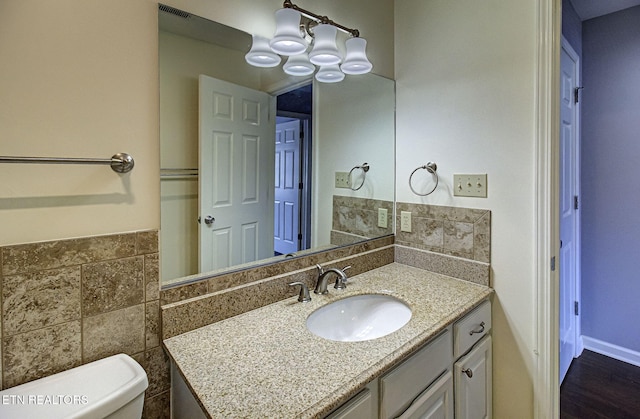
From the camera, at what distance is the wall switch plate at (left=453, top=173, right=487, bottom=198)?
149 cm

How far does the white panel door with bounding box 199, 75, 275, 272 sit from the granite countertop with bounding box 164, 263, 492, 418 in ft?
0.81

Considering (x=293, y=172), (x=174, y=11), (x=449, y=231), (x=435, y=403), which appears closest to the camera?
(x=174, y=11)

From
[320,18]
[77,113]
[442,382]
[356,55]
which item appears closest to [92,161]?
[77,113]

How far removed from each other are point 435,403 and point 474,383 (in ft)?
1.02

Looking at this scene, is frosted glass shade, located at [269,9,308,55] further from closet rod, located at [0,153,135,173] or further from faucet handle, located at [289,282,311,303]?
faucet handle, located at [289,282,311,303]

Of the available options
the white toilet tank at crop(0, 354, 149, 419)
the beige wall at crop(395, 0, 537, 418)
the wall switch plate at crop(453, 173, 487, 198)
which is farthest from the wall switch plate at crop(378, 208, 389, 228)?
the white toilet tank at crop(0, 354, 149, 419)

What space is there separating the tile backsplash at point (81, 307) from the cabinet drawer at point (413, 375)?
0.66 metres

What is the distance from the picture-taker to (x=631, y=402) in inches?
74.0

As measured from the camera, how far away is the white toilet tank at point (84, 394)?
684mm

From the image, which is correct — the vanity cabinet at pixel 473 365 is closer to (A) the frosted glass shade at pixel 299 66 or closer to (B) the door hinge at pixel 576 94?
(A) the frosted glass shade at pixel 299 66

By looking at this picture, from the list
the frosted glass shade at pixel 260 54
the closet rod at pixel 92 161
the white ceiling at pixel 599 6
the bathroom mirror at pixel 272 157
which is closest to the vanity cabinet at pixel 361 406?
the bathroom mirror at pixel 272 157

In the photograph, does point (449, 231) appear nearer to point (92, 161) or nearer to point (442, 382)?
point (442, 382)

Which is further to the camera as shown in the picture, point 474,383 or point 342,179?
point 342,179

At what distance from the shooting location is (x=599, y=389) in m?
2.01
